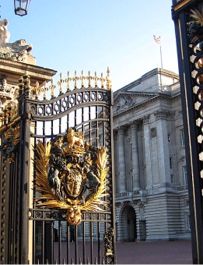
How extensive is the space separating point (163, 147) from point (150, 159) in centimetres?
228

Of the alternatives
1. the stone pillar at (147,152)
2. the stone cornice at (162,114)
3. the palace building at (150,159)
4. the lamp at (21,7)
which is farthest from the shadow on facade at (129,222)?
the lamp at (21,7)

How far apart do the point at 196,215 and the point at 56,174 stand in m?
3.81

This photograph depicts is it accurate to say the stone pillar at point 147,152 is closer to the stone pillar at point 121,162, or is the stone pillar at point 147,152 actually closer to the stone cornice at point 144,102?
the stone cornice at point 144,102

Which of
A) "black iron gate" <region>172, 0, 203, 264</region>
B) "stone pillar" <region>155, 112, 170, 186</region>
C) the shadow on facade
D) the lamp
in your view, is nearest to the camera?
"black iron gate" <region>172, 0, 203, 264</region>

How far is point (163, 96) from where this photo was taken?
1892 inches

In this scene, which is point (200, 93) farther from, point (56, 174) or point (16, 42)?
point (16, 42)

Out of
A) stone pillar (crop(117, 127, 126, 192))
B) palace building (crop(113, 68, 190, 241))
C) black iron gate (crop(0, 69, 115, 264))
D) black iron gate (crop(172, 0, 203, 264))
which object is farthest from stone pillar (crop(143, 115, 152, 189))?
black iron gate (crop(172, 0, 203, 264))

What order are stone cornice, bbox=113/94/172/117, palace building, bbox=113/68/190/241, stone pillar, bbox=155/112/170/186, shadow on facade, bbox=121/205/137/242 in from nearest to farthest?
palace building, bbox=113/68/190/241, stone pillar, bbox=155/112/170/186, stone cornice, bbox=113/94/172/117, shadow on facade, bbox=121/205/137/242

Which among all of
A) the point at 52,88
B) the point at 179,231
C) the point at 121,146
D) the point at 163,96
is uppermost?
the point at 163,96

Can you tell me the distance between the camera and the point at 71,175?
659 cm

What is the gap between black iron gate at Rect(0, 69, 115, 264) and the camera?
20.5ft

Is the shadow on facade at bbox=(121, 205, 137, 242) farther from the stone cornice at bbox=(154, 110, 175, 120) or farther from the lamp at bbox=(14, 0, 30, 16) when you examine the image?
the lamp at bbox=(14, 0, 30, 16)

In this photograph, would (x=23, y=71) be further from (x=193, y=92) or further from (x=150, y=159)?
(x=150, y=159)

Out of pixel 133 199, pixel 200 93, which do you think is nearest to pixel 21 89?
pixel 200 93
